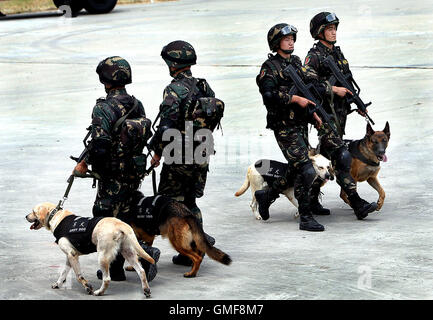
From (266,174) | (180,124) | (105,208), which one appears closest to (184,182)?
(180,124)

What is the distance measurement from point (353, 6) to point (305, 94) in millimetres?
18387

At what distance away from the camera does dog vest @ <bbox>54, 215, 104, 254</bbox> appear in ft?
25.5

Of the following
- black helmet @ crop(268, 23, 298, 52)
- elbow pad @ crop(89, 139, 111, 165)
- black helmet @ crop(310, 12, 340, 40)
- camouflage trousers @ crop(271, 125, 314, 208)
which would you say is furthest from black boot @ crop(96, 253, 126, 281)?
black helmet @ crop(310, 12, 340, 40)

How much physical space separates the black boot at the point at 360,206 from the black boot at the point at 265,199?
829 millimetres

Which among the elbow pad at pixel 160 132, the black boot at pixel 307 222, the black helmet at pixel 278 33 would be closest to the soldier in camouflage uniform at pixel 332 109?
the black boot at pixel 307 222

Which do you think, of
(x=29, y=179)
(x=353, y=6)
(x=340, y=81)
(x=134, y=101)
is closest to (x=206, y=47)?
(x=353, y=6)

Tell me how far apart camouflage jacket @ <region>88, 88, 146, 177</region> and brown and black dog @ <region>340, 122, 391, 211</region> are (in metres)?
3.08

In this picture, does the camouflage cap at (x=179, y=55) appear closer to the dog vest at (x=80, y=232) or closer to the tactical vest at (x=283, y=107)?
the tactical vest at (x=283, y=107)

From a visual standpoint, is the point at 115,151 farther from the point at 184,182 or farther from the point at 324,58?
the point at 324,58

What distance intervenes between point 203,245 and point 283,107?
88.3 inches

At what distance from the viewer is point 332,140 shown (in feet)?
34.3

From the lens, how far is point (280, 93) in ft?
32.2

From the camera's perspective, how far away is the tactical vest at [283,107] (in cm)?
986

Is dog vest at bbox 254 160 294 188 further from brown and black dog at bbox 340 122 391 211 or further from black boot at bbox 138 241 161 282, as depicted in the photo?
black boot at bbox 138 241 161 282
